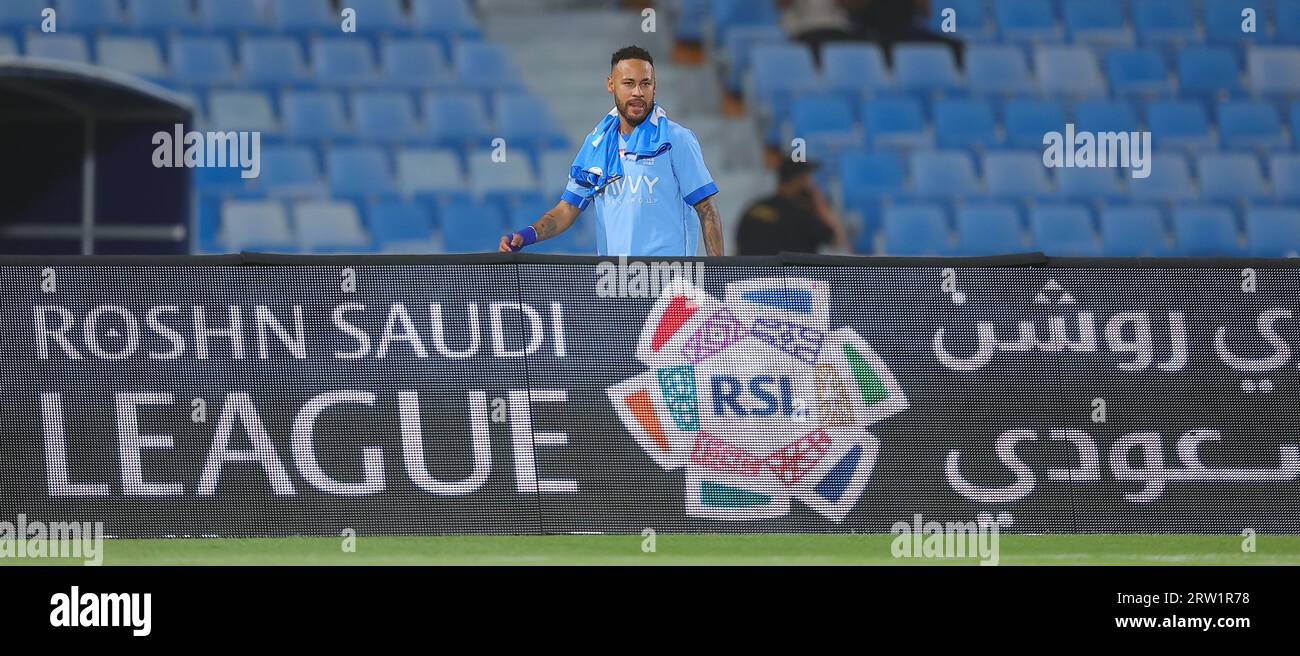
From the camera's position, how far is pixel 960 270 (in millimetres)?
6426

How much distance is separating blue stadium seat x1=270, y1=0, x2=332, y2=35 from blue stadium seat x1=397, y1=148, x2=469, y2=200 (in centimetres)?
161

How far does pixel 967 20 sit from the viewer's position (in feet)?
55.1

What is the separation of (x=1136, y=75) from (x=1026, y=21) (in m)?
1.22

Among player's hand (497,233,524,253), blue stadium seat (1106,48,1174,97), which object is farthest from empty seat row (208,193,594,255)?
player's hand (497,233,524,253)

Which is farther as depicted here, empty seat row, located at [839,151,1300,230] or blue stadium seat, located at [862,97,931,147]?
blue stadium seat, located at [862,97,931,147]

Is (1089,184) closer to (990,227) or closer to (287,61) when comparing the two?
(990,227)

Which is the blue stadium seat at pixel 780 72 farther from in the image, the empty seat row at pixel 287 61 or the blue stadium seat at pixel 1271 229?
the blue stadium seat at pixel 1271 229

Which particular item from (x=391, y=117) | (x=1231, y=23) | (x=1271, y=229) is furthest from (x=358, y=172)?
(x=1231, y=23)

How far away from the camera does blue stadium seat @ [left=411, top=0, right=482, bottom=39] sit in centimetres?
1597

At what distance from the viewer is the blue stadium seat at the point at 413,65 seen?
50.7ft

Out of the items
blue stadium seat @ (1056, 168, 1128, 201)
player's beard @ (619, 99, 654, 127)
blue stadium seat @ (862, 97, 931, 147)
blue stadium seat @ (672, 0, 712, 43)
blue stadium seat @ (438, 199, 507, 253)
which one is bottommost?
player's beard @ (619, 99, 654, 127)

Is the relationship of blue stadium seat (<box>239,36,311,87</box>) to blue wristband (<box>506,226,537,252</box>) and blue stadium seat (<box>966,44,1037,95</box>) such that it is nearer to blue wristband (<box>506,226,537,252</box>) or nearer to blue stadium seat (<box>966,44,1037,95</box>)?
blue stadium seat (<box>966,44,1037,95</box>)
